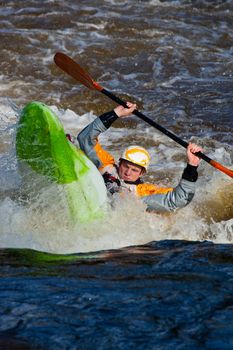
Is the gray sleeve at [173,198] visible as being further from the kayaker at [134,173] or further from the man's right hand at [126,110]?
the man's right hand at [126,110]

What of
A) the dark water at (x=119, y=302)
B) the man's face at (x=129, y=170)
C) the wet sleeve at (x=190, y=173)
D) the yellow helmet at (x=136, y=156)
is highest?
the yellow helmet at (x=136, y=156)

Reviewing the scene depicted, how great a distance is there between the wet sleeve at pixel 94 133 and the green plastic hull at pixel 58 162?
0.39m

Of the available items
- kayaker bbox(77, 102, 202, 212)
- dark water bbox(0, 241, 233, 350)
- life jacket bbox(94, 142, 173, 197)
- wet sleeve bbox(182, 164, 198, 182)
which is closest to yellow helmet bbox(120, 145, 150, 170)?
kayaker bbox(77, 102, 202, 212)

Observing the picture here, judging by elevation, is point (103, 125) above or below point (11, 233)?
above

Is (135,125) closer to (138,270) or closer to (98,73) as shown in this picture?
(98,73)

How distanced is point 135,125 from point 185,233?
379 centimetres

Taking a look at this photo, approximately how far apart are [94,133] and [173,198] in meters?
1.01

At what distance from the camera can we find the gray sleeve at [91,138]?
7461 millimetres

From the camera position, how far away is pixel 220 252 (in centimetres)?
614

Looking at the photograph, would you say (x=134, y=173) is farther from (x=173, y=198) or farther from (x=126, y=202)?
(x=173, y=198)

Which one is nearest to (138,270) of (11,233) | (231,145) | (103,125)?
(11,233)

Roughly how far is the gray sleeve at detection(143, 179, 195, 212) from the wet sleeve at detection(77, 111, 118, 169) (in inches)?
26.2

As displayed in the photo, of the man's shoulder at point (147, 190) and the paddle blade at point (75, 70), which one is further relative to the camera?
the paddle blade at point (75, 70)

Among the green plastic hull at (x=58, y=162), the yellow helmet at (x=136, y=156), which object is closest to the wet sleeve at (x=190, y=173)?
the yellow helmet at (x=136, y=156)
